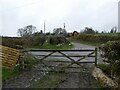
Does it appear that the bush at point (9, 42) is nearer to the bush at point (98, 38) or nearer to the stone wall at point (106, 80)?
the stone wall at point (106, 80)

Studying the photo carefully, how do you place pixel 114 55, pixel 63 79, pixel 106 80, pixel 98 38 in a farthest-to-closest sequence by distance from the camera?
pixel 98 38, pixel 63 79, pixel 114 55, pixel 106 80

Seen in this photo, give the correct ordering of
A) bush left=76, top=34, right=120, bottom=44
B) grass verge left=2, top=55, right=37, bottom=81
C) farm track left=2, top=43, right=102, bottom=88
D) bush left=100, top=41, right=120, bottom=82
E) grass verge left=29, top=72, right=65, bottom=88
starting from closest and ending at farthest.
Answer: bush left=100, top=41, right=120, bottom=82, grass verge left=29, top=72, right=65, bottom=88, farm track left=2, top=43, right=102, bottom=88, grass verge left=2, top=55, right=37, bottom=81, bush left=76, top=34, right=120, bottom=44

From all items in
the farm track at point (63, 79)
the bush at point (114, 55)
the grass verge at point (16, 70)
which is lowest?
the farm track at point (63, 79)

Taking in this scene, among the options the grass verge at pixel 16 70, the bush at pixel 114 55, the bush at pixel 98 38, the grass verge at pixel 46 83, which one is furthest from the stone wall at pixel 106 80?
the bush at pixel 98 38

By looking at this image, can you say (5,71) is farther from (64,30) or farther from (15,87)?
(64,30)

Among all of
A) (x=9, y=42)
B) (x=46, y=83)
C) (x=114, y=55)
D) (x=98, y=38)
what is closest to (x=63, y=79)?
(x=46, y=83)

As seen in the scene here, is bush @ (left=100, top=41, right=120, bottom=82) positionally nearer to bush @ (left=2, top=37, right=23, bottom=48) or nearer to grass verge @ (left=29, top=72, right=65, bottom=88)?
grass verge @ (left=29, top=72, right=65, bottom=88)

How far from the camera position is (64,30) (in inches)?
2736

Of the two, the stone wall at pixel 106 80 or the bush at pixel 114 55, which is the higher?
the bush at pixel 114 55

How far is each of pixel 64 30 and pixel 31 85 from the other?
2341 inches

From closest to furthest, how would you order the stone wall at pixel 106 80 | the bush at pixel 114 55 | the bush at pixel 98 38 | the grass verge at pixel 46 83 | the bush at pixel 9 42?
the stone wall at pixel 106 80 < the bush at pixel 114 55 < the grass verge at pixel 46 83 < the bush at pixel 9 42 < the bush at pixel 98 38

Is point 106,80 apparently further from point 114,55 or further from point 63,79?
point 63,79

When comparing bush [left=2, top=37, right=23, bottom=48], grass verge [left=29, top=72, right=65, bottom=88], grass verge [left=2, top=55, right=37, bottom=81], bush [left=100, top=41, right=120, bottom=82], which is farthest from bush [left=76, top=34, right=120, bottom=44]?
bush [left=100, top=41, right=120, bottom=82]

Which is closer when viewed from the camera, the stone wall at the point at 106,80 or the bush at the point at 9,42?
the stone wall at the point at 106,80
